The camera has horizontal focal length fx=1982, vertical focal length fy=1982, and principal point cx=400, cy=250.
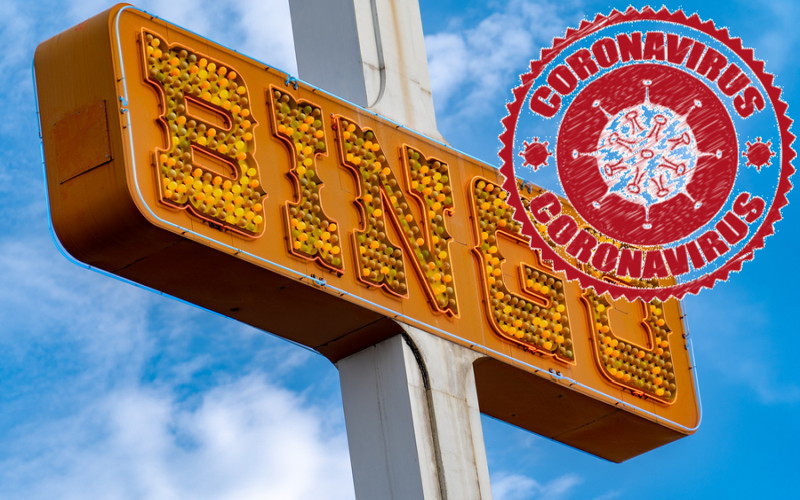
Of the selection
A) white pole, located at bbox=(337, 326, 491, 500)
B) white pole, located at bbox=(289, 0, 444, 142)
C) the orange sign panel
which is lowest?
white pole, located at bbox=(337, 326, 491, 500)

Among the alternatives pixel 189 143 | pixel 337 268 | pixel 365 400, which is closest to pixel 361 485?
pixel 365 400

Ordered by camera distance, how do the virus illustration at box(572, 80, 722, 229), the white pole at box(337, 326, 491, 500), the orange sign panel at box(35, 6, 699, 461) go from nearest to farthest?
the orange sign panel at box(35, 6, 699, 461) → the white pole at box(337, 326, 491, 500) → the virus illustration at box(572, 80, 722, 229)

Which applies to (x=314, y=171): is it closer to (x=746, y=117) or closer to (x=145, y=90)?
(x=145, y=90)

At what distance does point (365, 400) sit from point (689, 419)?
14.0 feet

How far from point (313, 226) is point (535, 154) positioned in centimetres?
287

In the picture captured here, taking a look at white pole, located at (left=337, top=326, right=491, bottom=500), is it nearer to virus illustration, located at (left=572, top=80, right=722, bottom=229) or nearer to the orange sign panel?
the orange sign panel

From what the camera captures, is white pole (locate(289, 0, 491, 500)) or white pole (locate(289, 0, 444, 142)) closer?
white pole (locate(289, 0, 491, 500))

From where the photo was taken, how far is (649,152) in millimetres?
17828

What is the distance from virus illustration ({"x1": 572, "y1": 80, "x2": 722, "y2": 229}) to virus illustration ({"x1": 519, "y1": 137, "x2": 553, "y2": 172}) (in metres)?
0.27

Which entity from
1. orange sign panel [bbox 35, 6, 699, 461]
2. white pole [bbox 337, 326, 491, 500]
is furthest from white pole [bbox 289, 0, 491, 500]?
orange sign panel [bbox 35, 6, 699, 461]

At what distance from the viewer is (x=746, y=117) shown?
17.5 m

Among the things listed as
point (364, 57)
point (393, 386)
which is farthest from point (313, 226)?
point (364, 57)

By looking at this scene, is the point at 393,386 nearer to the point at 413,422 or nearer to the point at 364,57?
the point at 413,422

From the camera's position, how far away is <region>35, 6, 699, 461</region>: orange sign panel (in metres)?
14.8
